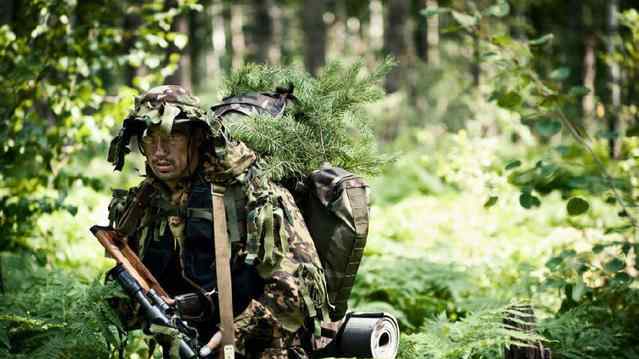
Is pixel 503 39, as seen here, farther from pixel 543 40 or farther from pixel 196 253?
pixel 196 253

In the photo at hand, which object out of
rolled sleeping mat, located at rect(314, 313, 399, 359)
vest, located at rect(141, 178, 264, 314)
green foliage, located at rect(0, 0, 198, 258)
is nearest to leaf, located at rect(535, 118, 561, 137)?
rolled sleeping mat, located at rect(314, 313, 399, 359)

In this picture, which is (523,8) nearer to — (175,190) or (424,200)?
(424,200)

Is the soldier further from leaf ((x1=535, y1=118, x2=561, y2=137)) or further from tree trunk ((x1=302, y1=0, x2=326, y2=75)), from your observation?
tree trunk ((x1=302, y1=0, x2=326, y2=75))

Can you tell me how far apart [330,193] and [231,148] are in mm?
556

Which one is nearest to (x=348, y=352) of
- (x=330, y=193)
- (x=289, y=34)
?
(x=330, y=193)

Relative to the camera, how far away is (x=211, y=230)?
3.78 metres

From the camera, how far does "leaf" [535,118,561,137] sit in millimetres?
5062

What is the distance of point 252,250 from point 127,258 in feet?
2.22

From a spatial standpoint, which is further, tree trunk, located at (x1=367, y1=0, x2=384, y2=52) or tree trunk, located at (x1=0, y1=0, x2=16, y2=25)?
tree trunk, located at (x1=367, y1=0, x2=384, y2=52)

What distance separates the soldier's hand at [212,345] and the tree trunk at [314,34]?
43.5ft

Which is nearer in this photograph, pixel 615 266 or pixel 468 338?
pixel 468 338

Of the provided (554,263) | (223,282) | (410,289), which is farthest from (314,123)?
(410,289)

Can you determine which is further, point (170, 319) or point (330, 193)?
point (330, 193)

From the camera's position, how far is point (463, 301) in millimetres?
6031
